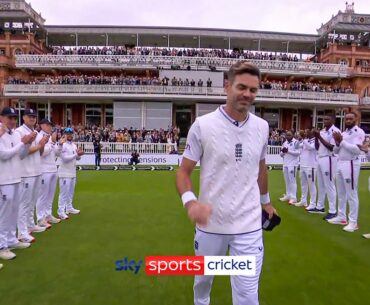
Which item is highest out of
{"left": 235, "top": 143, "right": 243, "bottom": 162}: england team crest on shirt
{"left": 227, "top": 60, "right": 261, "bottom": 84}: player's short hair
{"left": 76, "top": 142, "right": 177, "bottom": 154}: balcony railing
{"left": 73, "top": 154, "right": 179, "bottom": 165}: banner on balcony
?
{"left": 227, "top": 60, "right": 261, "bottom": 84}: player's short hair

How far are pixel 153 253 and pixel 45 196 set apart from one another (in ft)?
11.7

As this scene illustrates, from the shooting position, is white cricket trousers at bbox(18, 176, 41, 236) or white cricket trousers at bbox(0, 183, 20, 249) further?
white cricket trousers at bbox(18, 176, 41, 236)

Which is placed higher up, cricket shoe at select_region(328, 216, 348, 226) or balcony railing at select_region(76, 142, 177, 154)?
balcony railing at select_region(76, 142, 177, 154)

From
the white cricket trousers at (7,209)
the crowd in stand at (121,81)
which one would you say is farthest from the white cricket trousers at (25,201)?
the crowd in stand at (121,81)

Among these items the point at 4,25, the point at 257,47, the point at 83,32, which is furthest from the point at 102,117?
the point at 257,47

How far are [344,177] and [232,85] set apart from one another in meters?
6.06

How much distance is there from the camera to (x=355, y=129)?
26.2ft

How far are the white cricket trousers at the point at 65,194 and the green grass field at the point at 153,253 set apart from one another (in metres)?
0.43

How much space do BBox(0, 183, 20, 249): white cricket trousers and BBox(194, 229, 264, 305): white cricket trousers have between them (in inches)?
162

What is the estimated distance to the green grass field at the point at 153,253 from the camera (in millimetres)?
4555

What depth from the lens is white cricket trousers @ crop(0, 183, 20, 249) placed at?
19.2 feet

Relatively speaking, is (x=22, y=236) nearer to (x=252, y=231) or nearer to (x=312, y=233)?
(x=252, y=231)

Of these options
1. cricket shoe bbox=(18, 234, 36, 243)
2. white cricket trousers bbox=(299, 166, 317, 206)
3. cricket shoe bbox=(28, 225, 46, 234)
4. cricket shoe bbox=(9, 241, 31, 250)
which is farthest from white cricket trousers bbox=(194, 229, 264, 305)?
white cricket trousers bbox=(299, 166, 317, 206)

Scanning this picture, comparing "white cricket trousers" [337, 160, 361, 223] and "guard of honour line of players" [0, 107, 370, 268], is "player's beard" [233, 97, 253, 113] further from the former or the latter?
"white cricket trousers" [337, 160, 361, 223]
